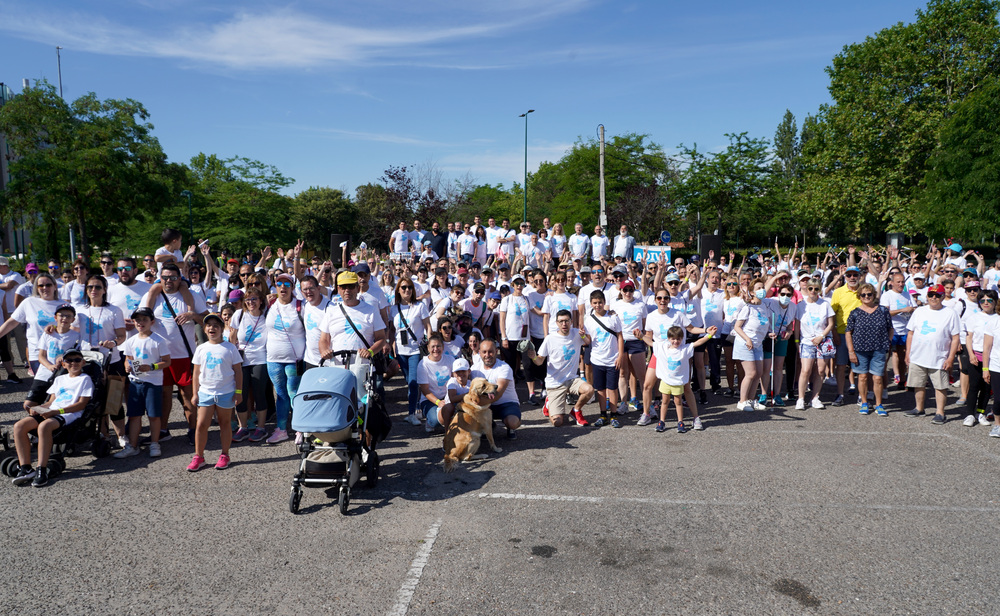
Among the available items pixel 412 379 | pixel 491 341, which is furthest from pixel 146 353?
pixel 491 341

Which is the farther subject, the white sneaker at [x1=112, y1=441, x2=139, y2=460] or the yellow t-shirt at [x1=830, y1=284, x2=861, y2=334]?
the yellow t-shirt at [x1=830, y1=284, x2=861, y2=334]

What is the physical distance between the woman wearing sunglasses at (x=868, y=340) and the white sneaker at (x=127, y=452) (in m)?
8.78

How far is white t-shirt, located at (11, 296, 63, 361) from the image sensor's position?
7.91m

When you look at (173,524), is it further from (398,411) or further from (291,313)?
(398,411)

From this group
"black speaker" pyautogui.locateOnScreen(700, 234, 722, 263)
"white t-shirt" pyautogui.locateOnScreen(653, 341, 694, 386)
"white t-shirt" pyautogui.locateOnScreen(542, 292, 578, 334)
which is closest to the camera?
"white t-shirt" pyautogui.locateOnScreen(653, 341, 694, 386)

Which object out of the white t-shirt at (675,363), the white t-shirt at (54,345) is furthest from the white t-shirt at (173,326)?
the white t-shirt at (675,363)

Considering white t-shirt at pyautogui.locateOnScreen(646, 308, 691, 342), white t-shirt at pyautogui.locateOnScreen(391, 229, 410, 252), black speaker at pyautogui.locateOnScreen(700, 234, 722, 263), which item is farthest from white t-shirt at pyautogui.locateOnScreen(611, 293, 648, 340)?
white t-shirt at pyautogui.locateOnScreen(391, 229, 410, 252)

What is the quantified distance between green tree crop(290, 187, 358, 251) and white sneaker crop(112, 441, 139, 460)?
147 ft

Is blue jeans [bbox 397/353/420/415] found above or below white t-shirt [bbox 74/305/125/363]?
below

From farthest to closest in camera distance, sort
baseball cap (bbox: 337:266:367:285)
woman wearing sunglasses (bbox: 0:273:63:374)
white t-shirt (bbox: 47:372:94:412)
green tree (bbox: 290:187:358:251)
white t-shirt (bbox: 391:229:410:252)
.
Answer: green tree (bbox: 290:187:358:251) < white t-shirt (bbox: 391:229:410:252) < woman wearing sunglasses (bbox: 0:273:63:374) < baseball cap (bbox: 337:266:367:285) < white t-shirt (bbox: 47:372:94:412)

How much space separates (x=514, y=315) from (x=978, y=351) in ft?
19.1

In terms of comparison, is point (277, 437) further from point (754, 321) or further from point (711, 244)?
point (711, 244)

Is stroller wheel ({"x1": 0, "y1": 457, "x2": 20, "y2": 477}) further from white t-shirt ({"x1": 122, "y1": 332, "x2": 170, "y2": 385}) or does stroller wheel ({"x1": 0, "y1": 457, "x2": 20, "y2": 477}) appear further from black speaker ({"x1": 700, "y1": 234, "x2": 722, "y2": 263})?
black speaker ({"x1": 700, "y1": 234, "x2": 722, "y2": 263})

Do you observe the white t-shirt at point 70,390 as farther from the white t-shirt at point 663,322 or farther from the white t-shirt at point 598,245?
the white t-shirt at point 598,245
